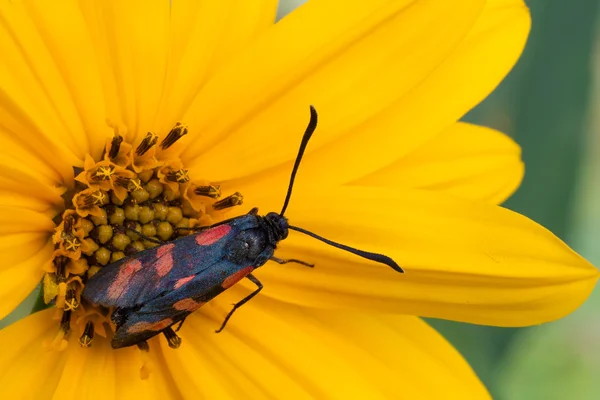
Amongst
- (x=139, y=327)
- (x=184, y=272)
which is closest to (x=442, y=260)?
(x=184, y=272)

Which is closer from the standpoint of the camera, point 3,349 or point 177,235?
point 3,349

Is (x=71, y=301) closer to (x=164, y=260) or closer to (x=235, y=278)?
(x=164, y=260)

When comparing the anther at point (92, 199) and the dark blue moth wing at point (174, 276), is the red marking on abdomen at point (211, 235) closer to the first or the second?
the dark blue moth wing at point (174, 276)

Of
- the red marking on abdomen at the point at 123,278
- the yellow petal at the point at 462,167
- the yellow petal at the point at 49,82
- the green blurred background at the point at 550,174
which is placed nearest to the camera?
the yellow petal at the point at 49,82

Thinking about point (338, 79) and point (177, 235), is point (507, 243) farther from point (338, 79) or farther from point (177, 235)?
point (177, 235)

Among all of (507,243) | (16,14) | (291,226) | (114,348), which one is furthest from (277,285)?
(16,14)

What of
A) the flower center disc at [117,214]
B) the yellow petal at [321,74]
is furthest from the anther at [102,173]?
the yellow petal at [321,74]

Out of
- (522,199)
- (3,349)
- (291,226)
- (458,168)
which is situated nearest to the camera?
(3,349)

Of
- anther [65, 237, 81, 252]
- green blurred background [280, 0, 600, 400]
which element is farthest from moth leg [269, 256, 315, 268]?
green blurred background [280, 0, 600, 400]
